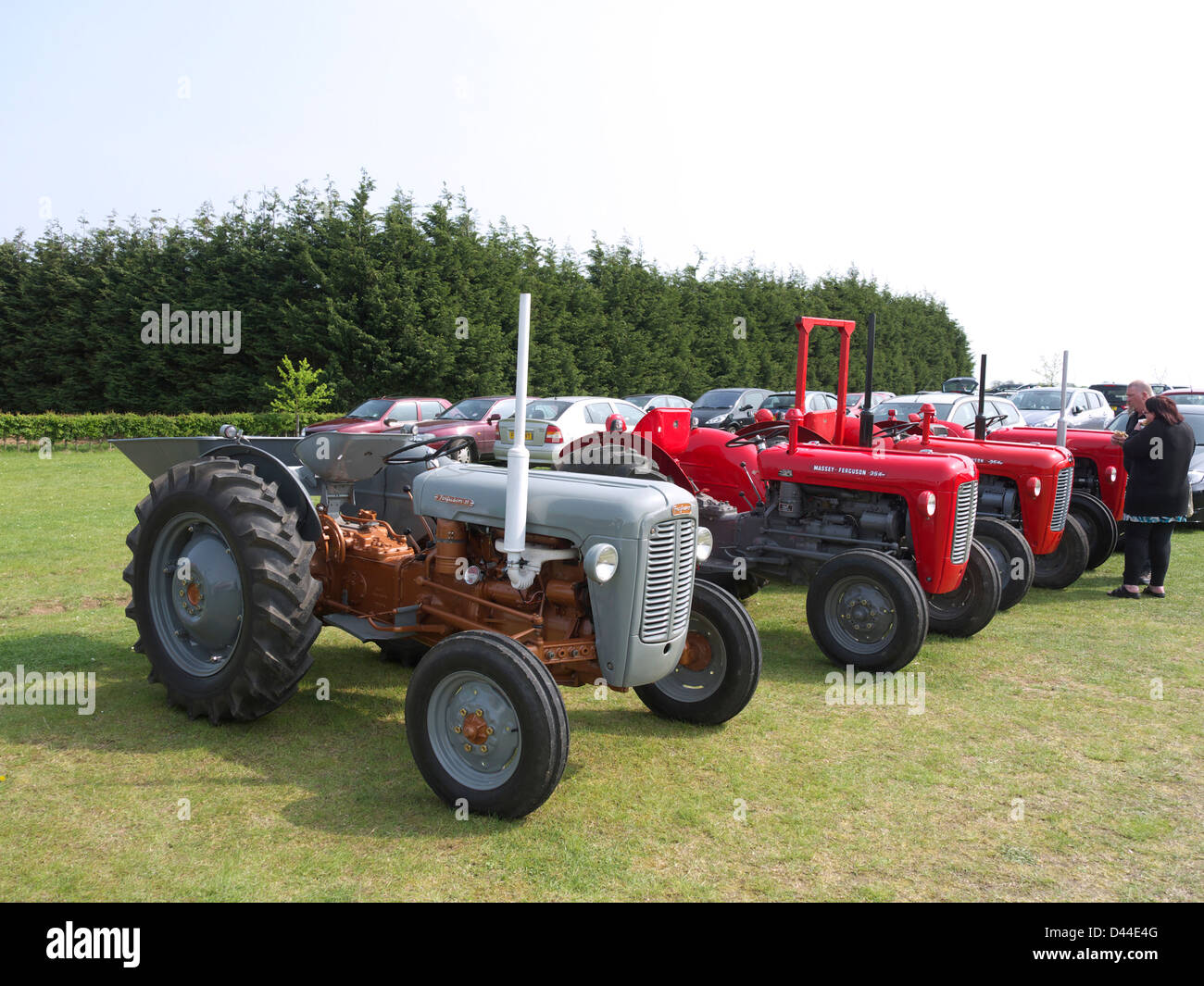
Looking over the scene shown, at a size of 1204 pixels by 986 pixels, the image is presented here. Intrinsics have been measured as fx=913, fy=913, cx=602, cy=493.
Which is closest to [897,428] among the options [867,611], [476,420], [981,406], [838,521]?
[981,406]

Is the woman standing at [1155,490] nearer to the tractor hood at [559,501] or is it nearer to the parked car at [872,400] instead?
the parked car at [872,400]

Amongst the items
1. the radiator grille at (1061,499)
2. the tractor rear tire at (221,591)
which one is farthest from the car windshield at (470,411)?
the tractor rear tire at (221,591)

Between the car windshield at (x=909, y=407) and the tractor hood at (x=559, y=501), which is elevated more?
the car windshield at (x=909, y=407)

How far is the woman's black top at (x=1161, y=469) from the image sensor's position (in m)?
7.77

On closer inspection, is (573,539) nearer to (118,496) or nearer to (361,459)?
(361,459)

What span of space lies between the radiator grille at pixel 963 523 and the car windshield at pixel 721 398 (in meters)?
16.4

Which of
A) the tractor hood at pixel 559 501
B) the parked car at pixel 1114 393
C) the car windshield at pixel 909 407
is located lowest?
the tractor hood at pixel 559 501

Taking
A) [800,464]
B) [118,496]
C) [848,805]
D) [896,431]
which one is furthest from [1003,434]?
[118,496]

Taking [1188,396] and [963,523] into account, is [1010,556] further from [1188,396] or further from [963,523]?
[1188,396]

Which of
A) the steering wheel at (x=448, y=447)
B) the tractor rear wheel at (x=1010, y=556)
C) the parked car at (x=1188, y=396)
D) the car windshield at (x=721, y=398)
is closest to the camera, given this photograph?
the steering wheel at (x=448, y=447)

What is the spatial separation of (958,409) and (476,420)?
27.3 ft

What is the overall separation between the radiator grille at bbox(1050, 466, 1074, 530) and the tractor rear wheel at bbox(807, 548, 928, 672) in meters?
2.81
